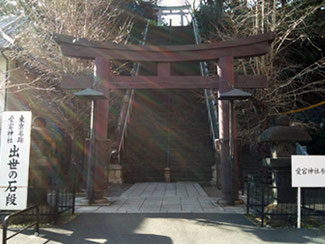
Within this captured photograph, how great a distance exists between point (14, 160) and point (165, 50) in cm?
511

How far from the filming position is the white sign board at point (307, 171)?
18.1 feet

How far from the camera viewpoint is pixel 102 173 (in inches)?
319

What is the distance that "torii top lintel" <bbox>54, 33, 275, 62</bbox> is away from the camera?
8.03m

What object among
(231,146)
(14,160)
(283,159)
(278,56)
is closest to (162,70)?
(231,146)

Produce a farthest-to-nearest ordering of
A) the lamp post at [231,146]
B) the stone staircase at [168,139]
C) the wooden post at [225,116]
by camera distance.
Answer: the stone staircase at [168,139], the wooden post at [225,116], the lamp post at [231,146]

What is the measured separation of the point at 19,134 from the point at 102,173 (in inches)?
132

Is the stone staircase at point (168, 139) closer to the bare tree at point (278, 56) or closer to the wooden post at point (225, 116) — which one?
the bare tree at point (278, 56)

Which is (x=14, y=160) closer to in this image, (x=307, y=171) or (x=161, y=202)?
(x=161, y=202)

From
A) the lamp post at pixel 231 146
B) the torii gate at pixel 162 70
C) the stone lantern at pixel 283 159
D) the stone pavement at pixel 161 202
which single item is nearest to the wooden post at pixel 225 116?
the torii gate at pixel 162 70

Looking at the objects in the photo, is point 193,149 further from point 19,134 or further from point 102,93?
point 19,134

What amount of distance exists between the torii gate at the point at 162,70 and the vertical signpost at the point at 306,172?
242 centimetres

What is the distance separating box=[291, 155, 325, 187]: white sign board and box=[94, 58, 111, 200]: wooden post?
4862mm

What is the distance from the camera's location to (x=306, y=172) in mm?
5562

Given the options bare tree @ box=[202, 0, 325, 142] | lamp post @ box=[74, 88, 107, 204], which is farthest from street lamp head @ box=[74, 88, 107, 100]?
bare tree @ box=[202, 0, 325, 142]
